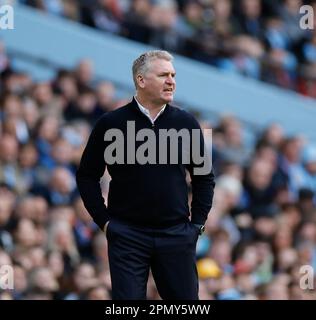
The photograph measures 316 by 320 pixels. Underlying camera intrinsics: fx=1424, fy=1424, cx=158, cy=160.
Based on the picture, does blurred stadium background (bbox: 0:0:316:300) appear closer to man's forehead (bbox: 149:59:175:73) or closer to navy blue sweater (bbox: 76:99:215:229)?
navy blue sweater (bbox: 76:99:215:229)

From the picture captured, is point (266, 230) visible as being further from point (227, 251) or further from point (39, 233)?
point (39, 233)

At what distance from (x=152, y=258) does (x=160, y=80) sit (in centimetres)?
97

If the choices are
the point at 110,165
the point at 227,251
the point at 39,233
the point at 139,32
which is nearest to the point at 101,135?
the point at 110,165

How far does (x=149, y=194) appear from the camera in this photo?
772 cm

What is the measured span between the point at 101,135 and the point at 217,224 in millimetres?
5396

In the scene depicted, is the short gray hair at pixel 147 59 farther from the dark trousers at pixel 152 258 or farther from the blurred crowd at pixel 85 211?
the blurred crowd at pixel 85 211

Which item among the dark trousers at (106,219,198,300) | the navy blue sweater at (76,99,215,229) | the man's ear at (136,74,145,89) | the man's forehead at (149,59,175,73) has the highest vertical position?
the man's forehead at (149,59,175,73)

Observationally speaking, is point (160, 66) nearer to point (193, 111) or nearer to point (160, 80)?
point (160, 80)

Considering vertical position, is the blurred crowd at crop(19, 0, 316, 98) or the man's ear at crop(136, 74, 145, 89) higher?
the blurred crowd at crop(19, 0, 316, 98)

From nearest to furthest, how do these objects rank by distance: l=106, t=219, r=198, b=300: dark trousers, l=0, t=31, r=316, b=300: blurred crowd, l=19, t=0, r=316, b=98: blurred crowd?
l=106, t=219, r=198, b=300: dark trousers
l=0, t=31, r=316, b=300: blurred crowd
l=19, t=0, r=316, b=98: blurred crowd

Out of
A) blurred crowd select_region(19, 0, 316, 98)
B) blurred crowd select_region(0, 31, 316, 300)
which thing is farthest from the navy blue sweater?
blurred crowd select_region(19, 0, 316, 98)

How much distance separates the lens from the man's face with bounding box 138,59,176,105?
25.4 feet

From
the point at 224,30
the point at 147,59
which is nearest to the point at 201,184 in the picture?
the point at 147,59

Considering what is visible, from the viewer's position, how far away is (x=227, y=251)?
41.1ft
